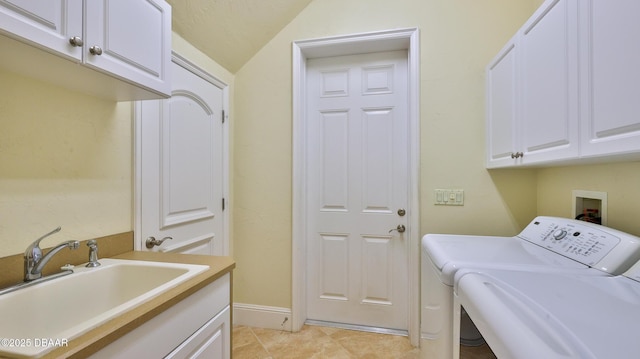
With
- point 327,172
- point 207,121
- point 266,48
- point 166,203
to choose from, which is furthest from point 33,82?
point 327,172

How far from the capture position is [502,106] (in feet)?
5.44

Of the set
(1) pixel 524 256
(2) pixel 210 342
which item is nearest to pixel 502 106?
(1) pixel 524 256

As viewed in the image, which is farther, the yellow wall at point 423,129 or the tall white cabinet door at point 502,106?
the yellow wall at point 423,129

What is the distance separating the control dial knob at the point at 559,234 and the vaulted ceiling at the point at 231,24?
2.17m

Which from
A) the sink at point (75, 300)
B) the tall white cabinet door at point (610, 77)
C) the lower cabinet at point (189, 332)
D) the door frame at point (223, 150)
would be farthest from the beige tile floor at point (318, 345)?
the tall white cabinet door at point (610, 77)

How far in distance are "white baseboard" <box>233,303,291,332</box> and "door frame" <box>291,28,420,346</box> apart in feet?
0.25

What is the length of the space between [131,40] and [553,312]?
1.58 metres

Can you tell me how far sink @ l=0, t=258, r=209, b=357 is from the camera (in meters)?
0.65

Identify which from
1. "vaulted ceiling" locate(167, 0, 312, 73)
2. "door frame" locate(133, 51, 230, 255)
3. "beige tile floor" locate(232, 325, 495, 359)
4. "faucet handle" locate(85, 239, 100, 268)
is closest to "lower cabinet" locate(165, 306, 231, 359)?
"faucet handle" locate(85, 239, 100, 268)

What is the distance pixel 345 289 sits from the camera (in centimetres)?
227

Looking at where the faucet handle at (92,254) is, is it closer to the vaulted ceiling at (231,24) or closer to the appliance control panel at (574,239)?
the vaulted ceiling at (231,24)

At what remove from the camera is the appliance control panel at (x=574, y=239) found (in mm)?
1061

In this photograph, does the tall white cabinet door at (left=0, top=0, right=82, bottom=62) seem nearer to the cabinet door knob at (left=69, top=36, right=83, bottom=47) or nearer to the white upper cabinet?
the cabinet door knob at (left=69, top=36, right=83, bottom=47)

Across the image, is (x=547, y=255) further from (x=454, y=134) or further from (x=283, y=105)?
(x=283, y=105)
